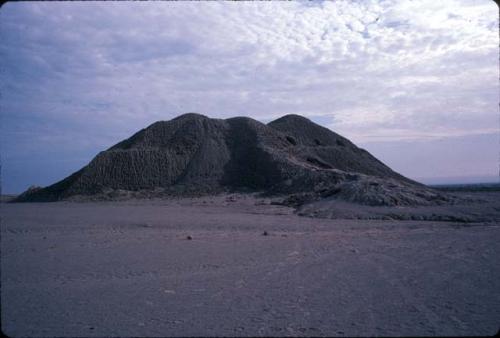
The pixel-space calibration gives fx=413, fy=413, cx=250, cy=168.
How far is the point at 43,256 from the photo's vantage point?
8.12 metres

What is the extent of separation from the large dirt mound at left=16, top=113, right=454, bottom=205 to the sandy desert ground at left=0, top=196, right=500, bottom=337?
1534cm

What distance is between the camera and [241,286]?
7.11 metres

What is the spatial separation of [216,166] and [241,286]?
31.2m

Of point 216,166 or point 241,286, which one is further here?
point 216,166

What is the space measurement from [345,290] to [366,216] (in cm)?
1366

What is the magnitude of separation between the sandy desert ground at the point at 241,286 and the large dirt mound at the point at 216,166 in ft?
50.3

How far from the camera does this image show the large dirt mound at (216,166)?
1259 inches

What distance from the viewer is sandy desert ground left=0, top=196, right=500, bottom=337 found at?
17.3 ft

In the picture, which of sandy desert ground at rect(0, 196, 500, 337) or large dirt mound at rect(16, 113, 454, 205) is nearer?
sandy desert ground at rect(0, 196, 500, 337)

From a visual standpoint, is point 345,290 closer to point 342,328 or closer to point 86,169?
point 342,328

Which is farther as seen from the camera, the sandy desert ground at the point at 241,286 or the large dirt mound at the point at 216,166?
the large dirt mound at the point at 216,166

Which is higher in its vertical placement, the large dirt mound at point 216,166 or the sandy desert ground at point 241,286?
the large dirt mound at point 216,166

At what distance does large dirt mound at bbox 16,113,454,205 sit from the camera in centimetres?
3197

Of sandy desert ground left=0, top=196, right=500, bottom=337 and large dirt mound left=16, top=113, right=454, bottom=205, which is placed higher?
large dirt mound left=16, top=113, right=454, bottom=205
